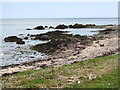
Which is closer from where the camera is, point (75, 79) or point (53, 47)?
point (75, 79)

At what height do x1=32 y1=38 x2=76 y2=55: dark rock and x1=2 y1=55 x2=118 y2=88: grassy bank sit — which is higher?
x1=2 y1=55 x2=118 y2=88: grassy bank

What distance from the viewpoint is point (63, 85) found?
46.3 ft

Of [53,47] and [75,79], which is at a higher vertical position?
[75,79]

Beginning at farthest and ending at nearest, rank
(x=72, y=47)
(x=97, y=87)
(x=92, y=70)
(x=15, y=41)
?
(x=15, y=41) < (x=72, y=47) < (x=92, y=70) < (x=97, y=87)

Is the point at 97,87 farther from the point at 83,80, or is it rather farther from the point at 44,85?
the point at 44,85

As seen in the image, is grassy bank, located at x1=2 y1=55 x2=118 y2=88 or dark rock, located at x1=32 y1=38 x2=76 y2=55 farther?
dark rock, located at x1=32 y1=38 x2=76 y2=55

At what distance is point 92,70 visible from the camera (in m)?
17.9

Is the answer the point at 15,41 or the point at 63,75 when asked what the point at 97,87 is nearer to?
the point at 63,75

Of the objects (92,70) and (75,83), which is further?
(92,70)

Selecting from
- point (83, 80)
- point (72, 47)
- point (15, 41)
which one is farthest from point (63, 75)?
point (15, 41)

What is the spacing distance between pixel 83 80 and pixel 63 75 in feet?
7.42

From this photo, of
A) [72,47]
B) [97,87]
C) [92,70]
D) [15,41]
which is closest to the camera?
[97,87]

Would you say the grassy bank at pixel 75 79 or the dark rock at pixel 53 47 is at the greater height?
the grassy bank at pixel 75 79

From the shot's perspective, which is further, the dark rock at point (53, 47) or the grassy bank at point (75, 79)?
the dark rock at point (53, 47)
